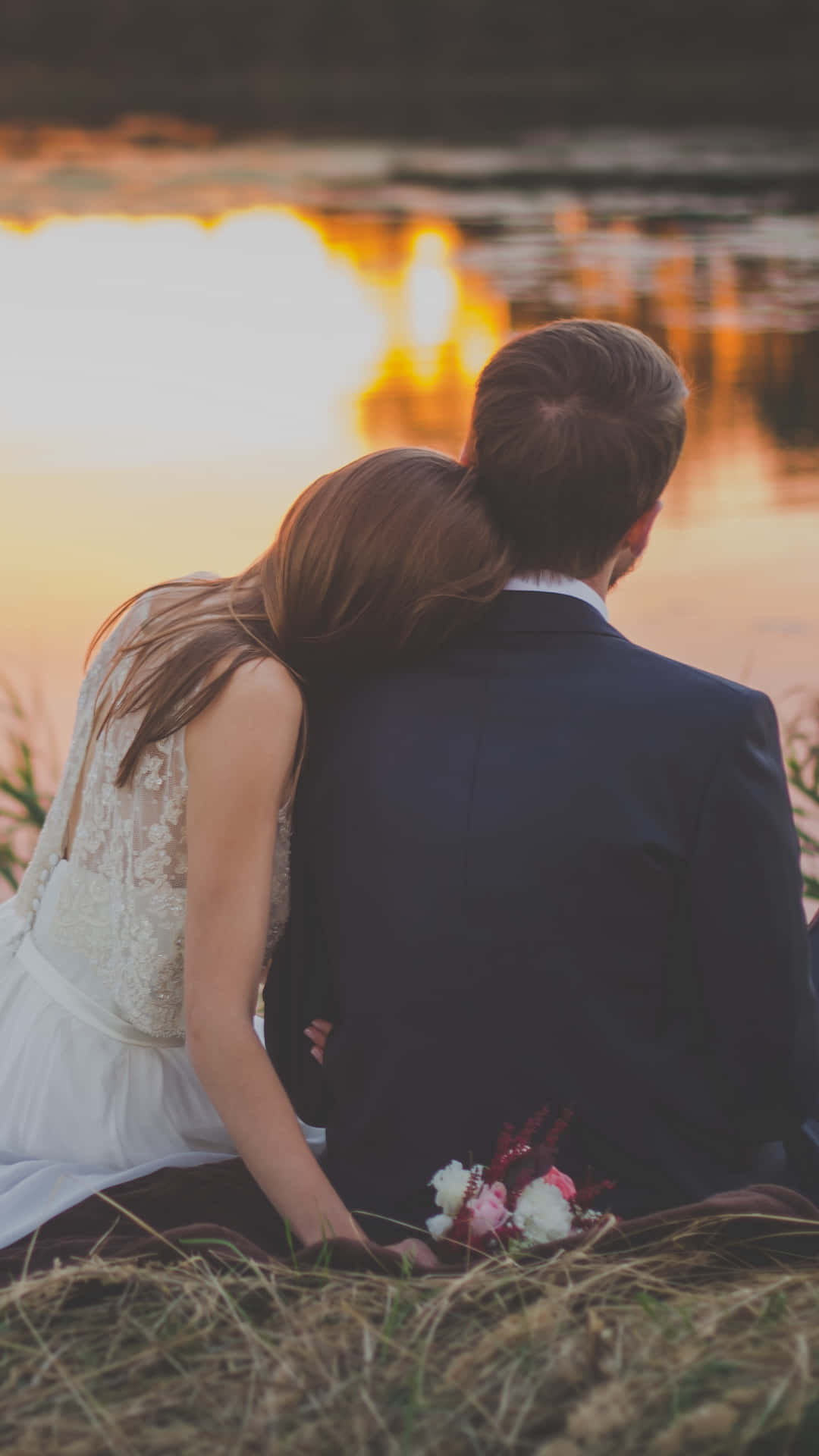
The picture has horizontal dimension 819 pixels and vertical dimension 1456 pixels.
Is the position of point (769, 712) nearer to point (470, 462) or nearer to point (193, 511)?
point (470, 462)

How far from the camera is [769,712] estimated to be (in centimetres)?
173

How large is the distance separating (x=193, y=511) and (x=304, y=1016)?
4895 mm

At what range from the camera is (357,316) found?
1015 cm

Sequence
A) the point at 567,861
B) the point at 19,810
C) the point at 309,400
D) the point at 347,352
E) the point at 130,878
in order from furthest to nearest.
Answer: the point at 347,352 < the point at 309,400 < the point at 19,810 < the point at 130,878 < the point at 567,861

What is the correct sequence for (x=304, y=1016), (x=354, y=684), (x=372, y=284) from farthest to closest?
(x=372, y=284)
(x=304, y=1016)
(x=354, y=684)

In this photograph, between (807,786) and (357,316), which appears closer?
(807,786)

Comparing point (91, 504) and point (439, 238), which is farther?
point (439, 238)

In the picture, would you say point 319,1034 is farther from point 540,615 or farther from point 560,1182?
point 540,615

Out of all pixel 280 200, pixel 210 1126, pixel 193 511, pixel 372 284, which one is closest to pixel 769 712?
pixel 210 1126

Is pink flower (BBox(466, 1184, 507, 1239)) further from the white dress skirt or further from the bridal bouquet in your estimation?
the white dress skirt

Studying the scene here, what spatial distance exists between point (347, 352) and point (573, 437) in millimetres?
7636

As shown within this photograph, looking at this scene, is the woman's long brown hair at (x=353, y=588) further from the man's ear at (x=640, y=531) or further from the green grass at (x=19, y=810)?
the green grass at (x=19, y=810)

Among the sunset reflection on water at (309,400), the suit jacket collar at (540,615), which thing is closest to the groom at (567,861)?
the suit jacket collar at (540,615)

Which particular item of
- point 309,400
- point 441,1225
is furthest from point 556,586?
point 309,400
